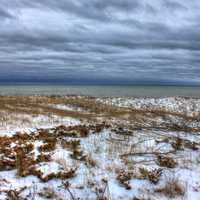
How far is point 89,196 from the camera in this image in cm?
489

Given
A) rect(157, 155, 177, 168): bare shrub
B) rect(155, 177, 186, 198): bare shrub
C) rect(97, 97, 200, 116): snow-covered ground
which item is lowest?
rect(97, 97, 200, 116): snow-covered ground

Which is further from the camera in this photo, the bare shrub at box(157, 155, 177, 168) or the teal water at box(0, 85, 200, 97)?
the teal water at box(0, 85, 200, 97)

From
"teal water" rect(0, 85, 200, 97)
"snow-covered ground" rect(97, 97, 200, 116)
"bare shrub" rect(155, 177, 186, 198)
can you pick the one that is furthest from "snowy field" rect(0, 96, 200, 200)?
"teal water" rect(0, 85, 200, 97)

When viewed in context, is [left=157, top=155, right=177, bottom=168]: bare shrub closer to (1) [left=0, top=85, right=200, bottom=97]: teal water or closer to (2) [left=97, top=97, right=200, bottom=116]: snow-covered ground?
(2) [left=97, top=97, right=200, bottom=116]: snow-covered ground

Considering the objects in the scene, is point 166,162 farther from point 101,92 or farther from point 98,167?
point 101,92

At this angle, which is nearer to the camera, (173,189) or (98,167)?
(173,189)

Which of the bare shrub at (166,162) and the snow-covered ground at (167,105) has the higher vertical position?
the bare shrub at (166,162)

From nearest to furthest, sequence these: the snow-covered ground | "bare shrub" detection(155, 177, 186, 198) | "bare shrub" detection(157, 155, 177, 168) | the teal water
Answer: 1. "bare shrub" detection(155, 177, 186, 198)
2. "bare shrub" detection(157, 155, 177, 168)
3. the snow-covered ground
4. the teal water

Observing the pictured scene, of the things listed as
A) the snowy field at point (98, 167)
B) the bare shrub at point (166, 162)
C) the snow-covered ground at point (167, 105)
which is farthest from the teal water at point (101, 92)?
the bare shrub at point (166, 162)

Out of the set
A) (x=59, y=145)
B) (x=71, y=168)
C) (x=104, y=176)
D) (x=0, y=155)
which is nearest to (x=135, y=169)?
(x=104, y=176)

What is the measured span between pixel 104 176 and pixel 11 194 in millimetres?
1911

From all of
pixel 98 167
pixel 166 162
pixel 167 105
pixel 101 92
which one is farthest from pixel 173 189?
pixel 101 92

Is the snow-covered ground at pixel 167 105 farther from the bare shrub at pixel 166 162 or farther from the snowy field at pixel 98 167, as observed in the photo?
the bare shrub at pixel 166 162

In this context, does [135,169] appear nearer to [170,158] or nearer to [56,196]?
[170,158]
